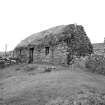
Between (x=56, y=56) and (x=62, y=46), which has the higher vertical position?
(x=62, y=46)

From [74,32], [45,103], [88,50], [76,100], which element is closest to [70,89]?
[76,100]

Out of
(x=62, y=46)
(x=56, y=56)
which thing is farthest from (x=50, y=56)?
(x=62, y=46)

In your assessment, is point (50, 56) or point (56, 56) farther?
point (50, 56)

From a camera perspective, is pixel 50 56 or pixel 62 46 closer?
pixel 62 46

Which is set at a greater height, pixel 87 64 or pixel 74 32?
pixel 74 32

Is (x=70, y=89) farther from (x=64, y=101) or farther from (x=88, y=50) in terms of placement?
(x=88, y=50)

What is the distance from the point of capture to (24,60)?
21.8m

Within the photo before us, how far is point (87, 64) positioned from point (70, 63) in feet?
6.94

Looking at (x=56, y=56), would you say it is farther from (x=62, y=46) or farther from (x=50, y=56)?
(x=62, y=46)

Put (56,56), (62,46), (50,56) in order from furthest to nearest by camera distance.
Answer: (50,56) → (56,56) → (62,46)

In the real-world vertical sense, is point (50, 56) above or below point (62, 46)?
below

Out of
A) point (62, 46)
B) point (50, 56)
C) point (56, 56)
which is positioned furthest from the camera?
point (50, 56)

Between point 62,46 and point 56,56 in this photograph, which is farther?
point 56,56

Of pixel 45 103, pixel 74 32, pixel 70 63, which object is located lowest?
pixel 45 103
